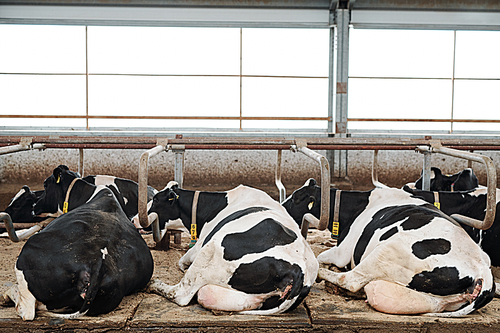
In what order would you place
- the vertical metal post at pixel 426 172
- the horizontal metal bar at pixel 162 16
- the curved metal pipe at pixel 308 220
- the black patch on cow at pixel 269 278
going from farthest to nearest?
the horizontal metal bar at pixel 162 16 < the vertical metal post at pixel 426 172 < the curved metal pipe at pixel 308 220 < the black patch on cow at pixel 269 278

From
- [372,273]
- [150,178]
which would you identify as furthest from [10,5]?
[372,273]

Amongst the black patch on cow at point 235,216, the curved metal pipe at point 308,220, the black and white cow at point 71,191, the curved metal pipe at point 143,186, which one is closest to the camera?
the curved metal pipe at point 143,186

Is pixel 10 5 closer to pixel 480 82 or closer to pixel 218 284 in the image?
pixel 218 284

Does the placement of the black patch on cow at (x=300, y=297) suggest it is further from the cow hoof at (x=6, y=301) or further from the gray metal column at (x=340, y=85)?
the gray metal column at (x=340, y=85)

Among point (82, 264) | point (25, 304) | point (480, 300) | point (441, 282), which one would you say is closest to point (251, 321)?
point (82, 264)

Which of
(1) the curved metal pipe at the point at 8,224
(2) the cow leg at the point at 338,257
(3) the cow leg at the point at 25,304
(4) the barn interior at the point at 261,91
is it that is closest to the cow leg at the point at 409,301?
(2) the cow leg at the point at 338,257

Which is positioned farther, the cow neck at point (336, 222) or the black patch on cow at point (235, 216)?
the cow neck at point (336, 222)

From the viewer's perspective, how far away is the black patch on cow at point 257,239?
2762 mm

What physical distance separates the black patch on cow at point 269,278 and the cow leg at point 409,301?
538mm

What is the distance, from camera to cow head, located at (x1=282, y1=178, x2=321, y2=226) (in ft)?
12.8

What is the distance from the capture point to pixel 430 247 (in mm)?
2812

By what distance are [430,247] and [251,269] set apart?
1.17 meters

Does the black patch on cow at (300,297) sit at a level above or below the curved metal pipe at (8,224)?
below

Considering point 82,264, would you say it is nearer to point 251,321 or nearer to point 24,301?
point 24,301
